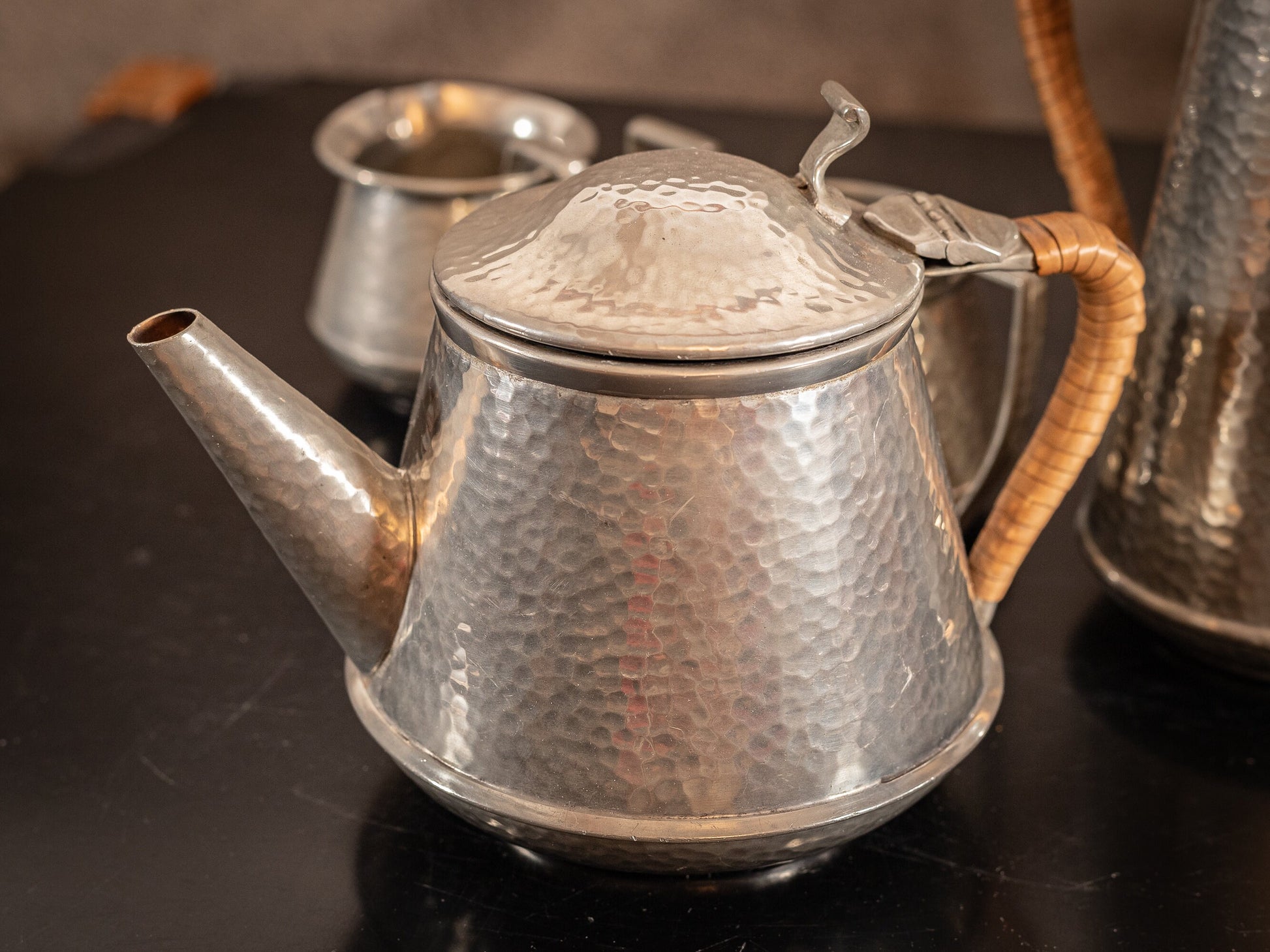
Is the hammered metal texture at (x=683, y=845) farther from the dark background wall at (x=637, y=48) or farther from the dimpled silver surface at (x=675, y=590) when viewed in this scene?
the dark background wall at (x=637, y=48)

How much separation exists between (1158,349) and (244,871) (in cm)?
42

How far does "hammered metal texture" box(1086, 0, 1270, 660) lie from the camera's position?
0.49 m

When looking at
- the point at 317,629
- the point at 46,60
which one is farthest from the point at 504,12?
the point at 317,629

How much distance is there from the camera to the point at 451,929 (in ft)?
1.50

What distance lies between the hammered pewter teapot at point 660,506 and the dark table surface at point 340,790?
53mm

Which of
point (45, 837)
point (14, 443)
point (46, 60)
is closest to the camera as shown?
point (45, 837)

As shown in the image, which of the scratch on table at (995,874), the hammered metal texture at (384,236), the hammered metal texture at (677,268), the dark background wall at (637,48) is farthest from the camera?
the dark background wall at (637,48)

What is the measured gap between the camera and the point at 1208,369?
515mm

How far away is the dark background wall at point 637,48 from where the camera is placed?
58.9 inches

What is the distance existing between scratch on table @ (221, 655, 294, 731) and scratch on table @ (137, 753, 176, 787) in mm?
32

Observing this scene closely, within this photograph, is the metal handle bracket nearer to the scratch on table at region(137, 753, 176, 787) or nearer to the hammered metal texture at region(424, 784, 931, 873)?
the hammered metal texture at region(424, 784, 931, 873)

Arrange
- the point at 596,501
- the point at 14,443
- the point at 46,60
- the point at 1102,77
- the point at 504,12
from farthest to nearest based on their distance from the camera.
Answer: the point at 46,60 → the point at 504,12 → the point at 1102,77 → the point at 14,443 → the point at 596,501

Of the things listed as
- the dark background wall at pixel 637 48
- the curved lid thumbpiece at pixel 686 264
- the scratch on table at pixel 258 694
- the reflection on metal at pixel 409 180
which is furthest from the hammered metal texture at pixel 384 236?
the dark background wall at pixel 637 48

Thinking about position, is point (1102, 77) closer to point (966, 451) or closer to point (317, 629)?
point (966, 451)
